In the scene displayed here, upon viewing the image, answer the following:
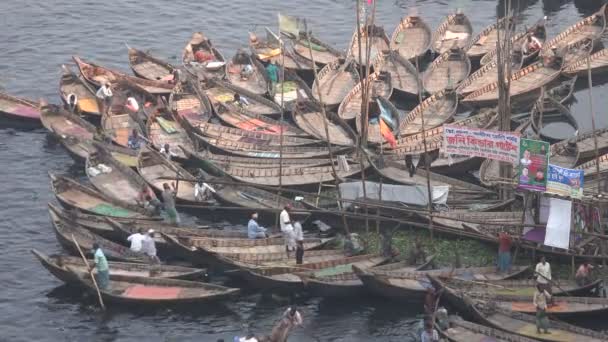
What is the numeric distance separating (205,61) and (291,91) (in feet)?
19.0

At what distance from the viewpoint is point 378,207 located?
39750 mm

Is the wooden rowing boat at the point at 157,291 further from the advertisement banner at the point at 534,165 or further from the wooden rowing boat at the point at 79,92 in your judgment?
the wooden rowing boat at the point at 79,92

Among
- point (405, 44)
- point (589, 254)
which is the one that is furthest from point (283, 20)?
point (589, 254)

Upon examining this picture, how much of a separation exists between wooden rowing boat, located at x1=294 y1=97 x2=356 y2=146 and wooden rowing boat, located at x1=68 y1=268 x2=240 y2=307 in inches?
471

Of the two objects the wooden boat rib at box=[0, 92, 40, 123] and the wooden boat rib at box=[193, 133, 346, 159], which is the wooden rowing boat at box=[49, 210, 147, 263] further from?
the wooden boat rib at box=[0, 92, 40, 123]

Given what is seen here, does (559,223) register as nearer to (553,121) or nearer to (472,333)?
(472,333)

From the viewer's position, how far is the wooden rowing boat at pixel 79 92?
170ft

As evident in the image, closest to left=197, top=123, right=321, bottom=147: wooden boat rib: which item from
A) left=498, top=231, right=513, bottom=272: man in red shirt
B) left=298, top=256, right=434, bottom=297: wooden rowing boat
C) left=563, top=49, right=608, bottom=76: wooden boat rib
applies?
left=298, top=256, right=434, bottom=297: wooden rowing boat

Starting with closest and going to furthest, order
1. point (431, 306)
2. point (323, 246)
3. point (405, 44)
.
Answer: point (431, 306), point (323, 246), point (405, 44)

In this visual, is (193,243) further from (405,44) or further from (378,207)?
(405,44)

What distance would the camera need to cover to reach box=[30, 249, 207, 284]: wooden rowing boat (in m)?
37.7

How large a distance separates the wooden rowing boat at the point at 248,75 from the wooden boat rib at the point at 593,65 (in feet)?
49.3

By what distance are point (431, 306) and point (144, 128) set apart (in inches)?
752

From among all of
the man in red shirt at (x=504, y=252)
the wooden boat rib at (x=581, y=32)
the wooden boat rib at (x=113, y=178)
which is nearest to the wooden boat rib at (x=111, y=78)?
the wooden boat rib at (x=113, y=178)
